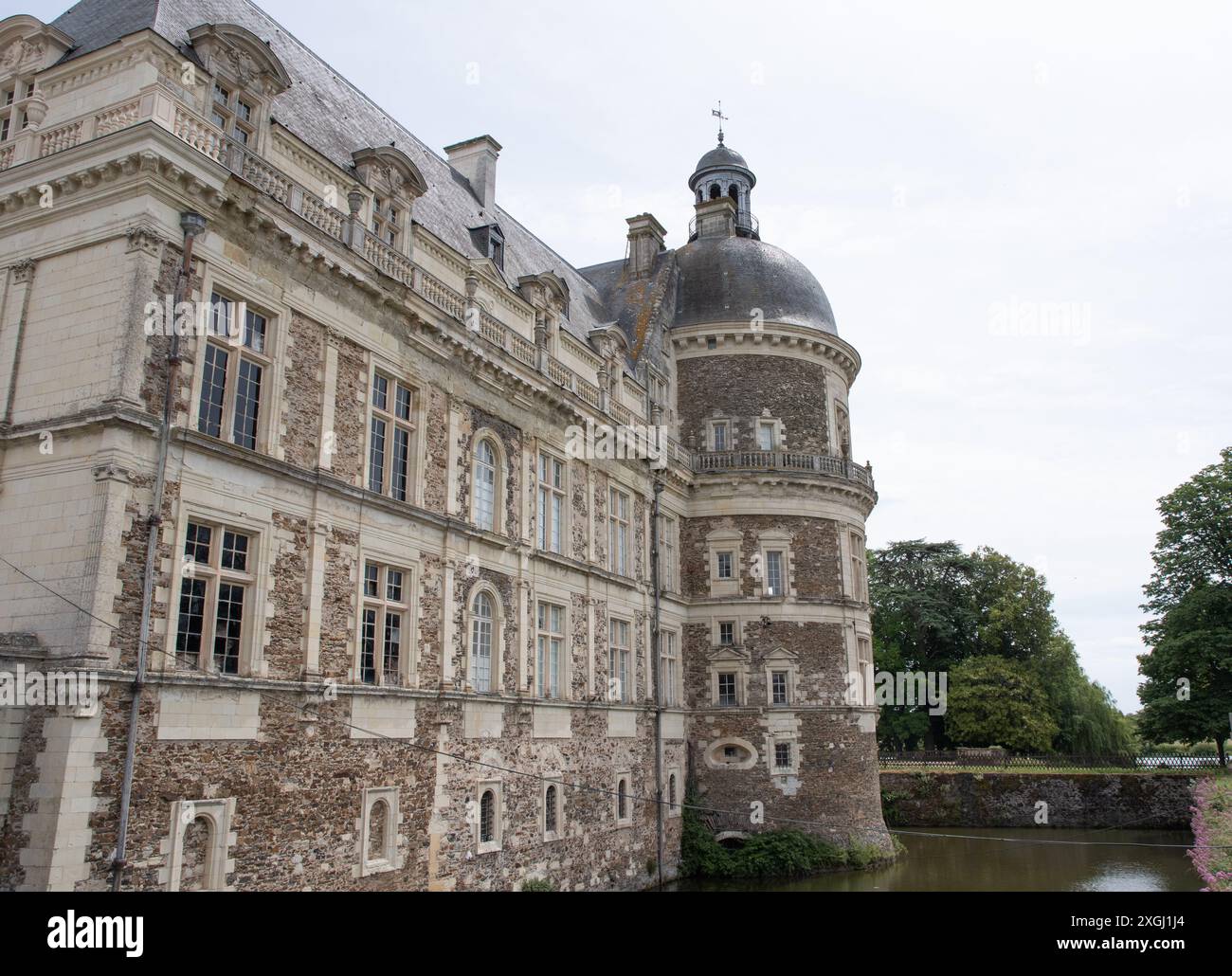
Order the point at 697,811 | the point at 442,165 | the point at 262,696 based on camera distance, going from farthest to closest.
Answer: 1. the point at 697,811
2. the point at 442,165
3. the point at 262,696

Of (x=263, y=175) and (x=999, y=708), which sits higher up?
(x=263, y=175)

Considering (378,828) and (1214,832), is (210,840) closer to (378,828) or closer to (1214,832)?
(378,828)

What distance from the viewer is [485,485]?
2094cm

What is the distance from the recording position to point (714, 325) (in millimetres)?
32031

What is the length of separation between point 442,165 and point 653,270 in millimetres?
9573

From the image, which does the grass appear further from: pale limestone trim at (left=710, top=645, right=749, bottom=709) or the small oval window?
pale limestone trim at (left=710, top=645, right=749, bottom=709)

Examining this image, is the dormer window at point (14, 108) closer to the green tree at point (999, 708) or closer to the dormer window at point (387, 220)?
the dormer window at point (387, 220)

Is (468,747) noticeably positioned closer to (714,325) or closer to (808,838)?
(808,838)

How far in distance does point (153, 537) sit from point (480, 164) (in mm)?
18493

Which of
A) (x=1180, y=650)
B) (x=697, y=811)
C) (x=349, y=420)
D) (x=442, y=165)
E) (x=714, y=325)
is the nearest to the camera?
(x=349, y=420)

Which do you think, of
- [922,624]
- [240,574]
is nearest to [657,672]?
[240,574]

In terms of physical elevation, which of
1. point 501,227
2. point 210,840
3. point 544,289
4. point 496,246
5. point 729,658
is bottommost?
point 210,840

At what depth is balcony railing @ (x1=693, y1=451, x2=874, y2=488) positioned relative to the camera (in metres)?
31.1
